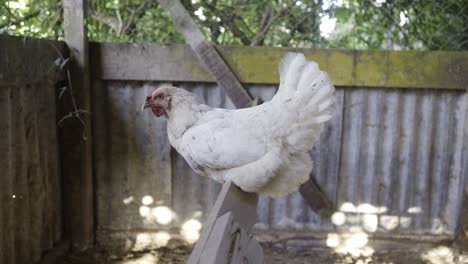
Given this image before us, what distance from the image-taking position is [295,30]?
310 centimetres

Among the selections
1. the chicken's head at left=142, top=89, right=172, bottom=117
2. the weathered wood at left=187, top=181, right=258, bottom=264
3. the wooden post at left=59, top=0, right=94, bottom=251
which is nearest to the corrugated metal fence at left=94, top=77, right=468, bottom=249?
the wooden post at left=59, top=0, right=94, bottom=251

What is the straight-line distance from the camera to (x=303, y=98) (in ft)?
5.16

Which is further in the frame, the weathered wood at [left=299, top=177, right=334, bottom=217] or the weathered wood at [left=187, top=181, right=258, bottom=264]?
the weathered wood at [left=299, top=177, right=334, bottom=217]

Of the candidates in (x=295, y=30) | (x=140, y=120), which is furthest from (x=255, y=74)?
(x=140, y=120)

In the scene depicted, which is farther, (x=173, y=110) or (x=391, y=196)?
(x=391, y=196)

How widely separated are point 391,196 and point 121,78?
7.41 feet

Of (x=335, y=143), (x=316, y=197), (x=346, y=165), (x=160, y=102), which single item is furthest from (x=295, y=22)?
(x=160, y=102)

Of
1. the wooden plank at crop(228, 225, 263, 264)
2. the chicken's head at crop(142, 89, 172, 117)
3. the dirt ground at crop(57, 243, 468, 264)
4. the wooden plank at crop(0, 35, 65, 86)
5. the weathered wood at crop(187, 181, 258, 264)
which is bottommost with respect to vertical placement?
the dirt ground at crop(57, 243, 468, 264)

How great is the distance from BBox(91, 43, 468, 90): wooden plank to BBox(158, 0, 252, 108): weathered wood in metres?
0.09

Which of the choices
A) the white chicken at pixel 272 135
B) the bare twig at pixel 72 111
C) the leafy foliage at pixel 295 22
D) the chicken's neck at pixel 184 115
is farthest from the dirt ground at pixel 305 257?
the leafy foliage at pixel 295 22

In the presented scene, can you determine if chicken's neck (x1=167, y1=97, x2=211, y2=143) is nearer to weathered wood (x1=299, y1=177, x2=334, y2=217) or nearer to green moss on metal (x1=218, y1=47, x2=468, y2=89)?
green moss on metal (x1=218, y1=47, x2=468, y2=89)

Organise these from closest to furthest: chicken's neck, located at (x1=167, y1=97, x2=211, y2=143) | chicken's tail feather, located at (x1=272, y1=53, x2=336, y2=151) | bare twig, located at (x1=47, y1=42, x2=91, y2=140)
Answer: chicken's tail feather, located at (x1=272, y1=53, x2=336, y2=151) < chicken's neck, located at (x1=167, y1=97, x2=211, y2=143) < bare twig, located at (x1=47, y1=42, x2=91, y2=140)

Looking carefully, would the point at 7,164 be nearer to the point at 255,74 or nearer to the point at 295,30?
the point at 255,74

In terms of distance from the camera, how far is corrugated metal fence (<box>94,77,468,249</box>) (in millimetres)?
2801
